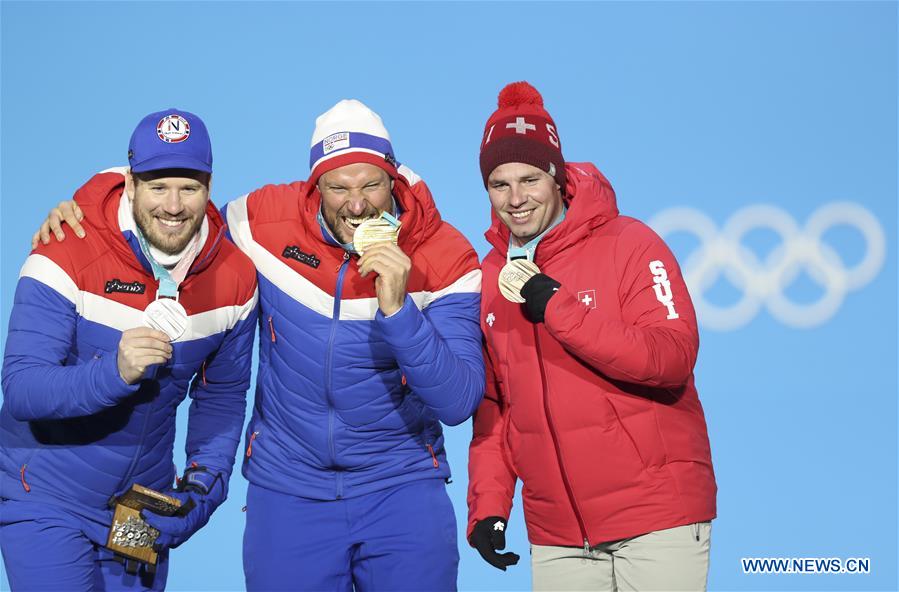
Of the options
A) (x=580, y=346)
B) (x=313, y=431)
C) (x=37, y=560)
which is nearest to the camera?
(x=580, y=346)

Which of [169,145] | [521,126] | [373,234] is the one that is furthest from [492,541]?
[169,145]

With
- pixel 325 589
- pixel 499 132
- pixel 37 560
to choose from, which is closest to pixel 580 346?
pixel 499 132

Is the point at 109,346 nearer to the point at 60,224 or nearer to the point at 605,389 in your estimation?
the point at 60,224

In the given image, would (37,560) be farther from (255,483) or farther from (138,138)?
(138,138)

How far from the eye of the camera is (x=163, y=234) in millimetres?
3246

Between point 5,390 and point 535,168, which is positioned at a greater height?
point 535,168

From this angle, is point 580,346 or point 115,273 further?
point 115,273

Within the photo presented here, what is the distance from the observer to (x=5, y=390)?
3.15 m

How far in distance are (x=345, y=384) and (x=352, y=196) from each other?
0.53 metres

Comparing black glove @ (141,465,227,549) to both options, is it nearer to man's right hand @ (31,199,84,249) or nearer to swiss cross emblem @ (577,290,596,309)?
man's right hand @ (31,199,84,249)

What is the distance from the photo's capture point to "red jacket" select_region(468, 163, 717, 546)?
304 centimetres

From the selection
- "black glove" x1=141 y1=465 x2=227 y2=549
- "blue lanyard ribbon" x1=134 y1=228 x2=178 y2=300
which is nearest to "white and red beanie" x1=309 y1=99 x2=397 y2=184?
"blue lanyard ribbon" x1=134 y1=228 x2=178 y2=300

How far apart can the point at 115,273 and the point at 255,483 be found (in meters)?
0.75

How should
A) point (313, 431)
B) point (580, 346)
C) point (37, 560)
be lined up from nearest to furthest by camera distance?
point (580, 346) < point (37, 560) < point (313, 431)
